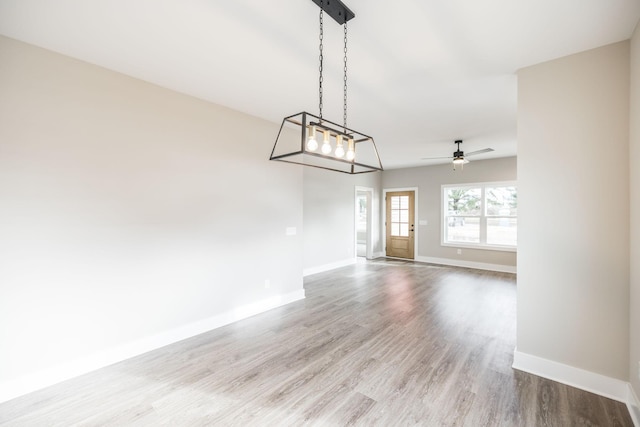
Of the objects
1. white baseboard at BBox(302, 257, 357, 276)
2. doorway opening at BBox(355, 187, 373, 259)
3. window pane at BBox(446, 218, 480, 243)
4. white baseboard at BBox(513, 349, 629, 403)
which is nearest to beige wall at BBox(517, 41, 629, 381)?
white baseboard at BBox(513, 349, 629, 403)

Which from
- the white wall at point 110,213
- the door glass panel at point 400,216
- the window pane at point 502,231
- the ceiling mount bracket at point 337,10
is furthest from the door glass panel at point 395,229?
the ceiling mount bracket at point 337,10

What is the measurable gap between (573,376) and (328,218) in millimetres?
5058

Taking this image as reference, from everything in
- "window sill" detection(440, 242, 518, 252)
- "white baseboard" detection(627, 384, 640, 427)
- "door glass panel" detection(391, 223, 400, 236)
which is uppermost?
"door glass panel" detection(391, 223, 400, 236)

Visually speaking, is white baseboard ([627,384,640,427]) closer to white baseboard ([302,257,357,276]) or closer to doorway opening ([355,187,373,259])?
white baseboard ([302,257,357,276])

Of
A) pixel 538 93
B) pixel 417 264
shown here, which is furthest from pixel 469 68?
pixel 417 264

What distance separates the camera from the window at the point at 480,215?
6.55m

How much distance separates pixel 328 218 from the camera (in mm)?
6777

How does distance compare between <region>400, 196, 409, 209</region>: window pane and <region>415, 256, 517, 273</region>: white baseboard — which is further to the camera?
<region>400, 196, 409, 209</region>: window pane

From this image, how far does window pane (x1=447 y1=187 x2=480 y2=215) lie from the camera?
7.02 metres

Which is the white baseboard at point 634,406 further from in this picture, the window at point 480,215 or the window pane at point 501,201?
the window pane at point 501,201

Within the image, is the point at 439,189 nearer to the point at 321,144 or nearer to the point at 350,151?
the point at 321,144

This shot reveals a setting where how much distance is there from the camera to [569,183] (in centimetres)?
227


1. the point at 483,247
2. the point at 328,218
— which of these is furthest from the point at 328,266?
the point at 483,247

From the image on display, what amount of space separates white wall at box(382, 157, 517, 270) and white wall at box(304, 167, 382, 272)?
1.39 metres
